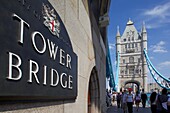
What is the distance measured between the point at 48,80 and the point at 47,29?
56 centimetres

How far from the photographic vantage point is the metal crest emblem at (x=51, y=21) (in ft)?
7.56

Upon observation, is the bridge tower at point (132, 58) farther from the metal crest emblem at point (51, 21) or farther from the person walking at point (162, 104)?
the metal crest emblem at point (51, 21)

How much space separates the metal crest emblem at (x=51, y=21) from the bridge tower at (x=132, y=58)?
78.8 meters

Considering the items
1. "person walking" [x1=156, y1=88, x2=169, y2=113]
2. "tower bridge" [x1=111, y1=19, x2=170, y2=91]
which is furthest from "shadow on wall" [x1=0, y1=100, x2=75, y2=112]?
"tower bridge" [x1=111, y1=19, x2=170, y2=91]

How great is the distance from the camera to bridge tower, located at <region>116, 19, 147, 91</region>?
8144 cm

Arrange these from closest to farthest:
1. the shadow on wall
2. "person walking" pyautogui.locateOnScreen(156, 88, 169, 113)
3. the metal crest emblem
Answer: the shadow on wall < the metal crest emblem < "person walking" pyautogui.locateOnScreen(156, 88, 169, 113)

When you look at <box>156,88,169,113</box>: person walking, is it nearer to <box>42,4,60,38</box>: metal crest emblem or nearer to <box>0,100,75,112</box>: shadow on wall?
<box>0,100,75,112</box>: shadow on wall

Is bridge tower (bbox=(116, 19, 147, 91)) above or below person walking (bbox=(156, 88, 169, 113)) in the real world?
above

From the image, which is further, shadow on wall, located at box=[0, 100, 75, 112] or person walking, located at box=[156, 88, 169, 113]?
person walking, located at box=[156, 88, 169, 113]

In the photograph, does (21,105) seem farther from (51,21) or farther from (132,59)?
(132,59)

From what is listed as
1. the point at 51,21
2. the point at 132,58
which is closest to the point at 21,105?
the point at 51,21

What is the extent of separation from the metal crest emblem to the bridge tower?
258 feet

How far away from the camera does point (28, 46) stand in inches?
72.4

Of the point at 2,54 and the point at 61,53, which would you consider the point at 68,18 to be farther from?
the point at 2,54
